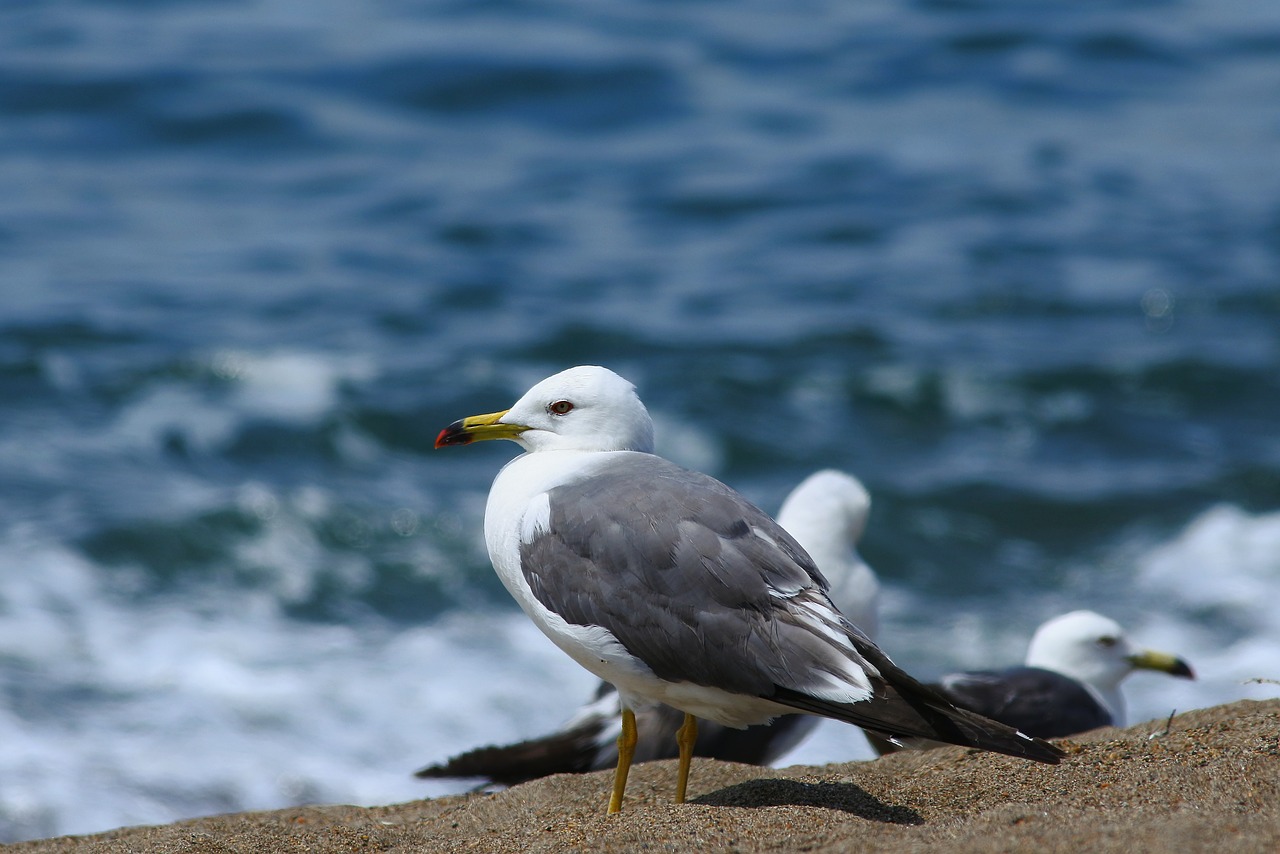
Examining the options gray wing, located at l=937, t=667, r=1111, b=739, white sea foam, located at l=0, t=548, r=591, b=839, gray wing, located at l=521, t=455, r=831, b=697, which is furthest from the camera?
white sea foam, located at l=0, t=548, r=591, b=839

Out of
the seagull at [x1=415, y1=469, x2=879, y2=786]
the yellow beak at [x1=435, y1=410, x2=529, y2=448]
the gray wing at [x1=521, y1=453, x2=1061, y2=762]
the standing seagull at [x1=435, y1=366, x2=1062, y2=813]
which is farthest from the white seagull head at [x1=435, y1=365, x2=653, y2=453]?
the seagull at [x1=415, y1=469, x2=879, y2=786]

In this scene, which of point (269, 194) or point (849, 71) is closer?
point (269, 194)

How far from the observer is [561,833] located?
3789mm

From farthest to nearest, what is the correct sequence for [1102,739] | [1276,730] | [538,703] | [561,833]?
[538,703] < [1102,739] < [1276,730] < [561,833]

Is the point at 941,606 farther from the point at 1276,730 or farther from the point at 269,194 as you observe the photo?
the point at 269,194

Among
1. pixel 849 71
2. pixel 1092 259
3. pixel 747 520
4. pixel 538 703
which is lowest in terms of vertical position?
pixel 538 703

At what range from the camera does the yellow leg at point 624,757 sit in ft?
13.5

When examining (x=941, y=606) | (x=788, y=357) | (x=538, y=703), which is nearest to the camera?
(x=538, y=703)

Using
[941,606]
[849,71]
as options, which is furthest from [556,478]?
[849,71]

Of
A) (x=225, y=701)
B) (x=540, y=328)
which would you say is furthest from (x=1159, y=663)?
(x=540, y=328)

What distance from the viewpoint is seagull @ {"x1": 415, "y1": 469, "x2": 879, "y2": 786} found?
18.1 ft

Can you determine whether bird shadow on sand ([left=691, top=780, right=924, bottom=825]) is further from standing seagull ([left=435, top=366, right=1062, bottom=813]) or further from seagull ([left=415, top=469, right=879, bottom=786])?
seagull ([left=415, top=469, right=879, bottom=786])

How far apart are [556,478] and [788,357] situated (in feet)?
24.7

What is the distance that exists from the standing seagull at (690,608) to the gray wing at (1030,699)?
2.04 meters
